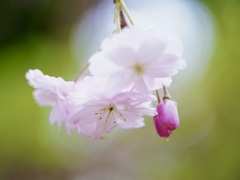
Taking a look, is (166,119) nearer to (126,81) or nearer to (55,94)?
(126,81)

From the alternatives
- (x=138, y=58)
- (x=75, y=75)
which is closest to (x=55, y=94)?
(x=138, y=58)

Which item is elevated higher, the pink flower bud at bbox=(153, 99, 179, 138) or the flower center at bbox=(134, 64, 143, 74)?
the flower center at bbox=(134, 64, 143, 74)

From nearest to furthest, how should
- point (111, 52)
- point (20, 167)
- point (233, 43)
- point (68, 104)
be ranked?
point (111, 52)
point (68, 104)
point (233, 43)
point (20, 167)

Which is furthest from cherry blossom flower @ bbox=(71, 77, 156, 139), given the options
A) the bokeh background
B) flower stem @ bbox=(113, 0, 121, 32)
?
the bokeh background

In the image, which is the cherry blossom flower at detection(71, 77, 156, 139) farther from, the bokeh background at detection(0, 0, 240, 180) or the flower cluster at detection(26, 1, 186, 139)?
the bokeh background at detection(0, 0, 240, 180)

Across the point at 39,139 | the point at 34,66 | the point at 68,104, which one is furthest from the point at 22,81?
the point at 68,104

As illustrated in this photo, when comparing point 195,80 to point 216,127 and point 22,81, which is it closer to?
point 216,127

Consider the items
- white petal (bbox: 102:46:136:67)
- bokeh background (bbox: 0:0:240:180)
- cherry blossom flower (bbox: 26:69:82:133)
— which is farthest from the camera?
bokeh background (bbox: 0:0:240:180)

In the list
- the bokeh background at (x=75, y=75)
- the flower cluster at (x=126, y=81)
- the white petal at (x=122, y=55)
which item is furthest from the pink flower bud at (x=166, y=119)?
the bokeh background at (x=75, y=75)
